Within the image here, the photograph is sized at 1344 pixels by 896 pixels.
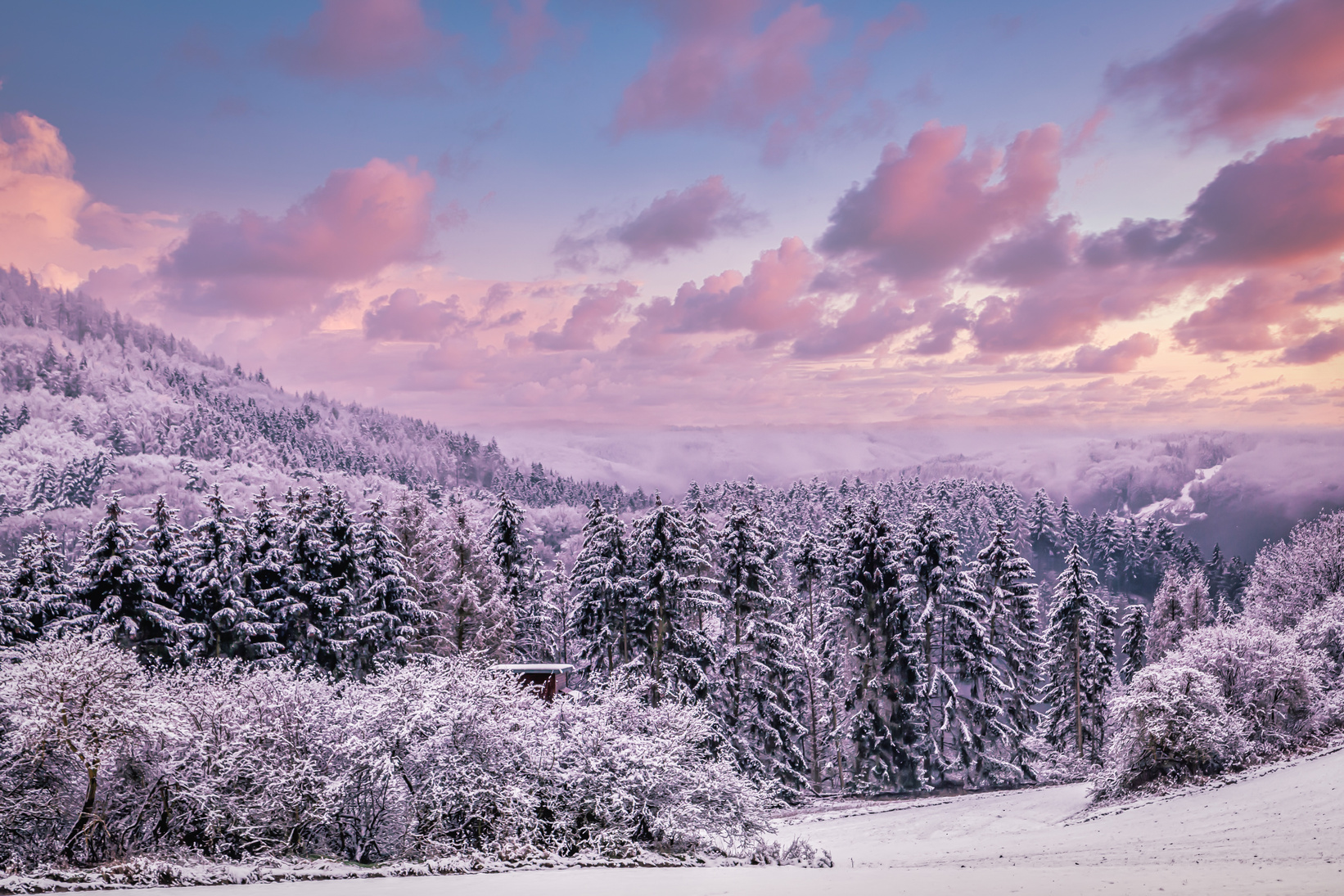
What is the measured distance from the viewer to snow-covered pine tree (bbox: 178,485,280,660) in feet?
106

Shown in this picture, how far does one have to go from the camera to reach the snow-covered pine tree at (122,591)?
29.9 metres

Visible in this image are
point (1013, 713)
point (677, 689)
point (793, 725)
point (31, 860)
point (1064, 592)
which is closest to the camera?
point (31, 860)

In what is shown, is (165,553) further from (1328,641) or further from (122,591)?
(1328,641)

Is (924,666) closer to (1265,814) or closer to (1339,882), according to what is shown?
(1265,814)

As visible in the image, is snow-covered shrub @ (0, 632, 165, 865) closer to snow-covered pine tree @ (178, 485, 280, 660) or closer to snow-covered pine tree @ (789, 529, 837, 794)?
snow-covered pine tree @ (178, 485, 280, 660)

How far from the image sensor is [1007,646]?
38.8 meters

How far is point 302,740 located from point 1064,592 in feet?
138

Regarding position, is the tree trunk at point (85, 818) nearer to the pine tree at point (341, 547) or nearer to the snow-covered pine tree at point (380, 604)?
the snow-covered pine tree at point (380, 604)

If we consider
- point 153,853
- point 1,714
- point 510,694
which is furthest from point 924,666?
point 1,714

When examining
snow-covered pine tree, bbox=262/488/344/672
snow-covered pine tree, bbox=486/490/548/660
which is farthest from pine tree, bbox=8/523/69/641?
snow-covered pine tree, bbox=486/490/548/660

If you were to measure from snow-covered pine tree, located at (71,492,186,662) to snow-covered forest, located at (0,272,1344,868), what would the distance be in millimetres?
111

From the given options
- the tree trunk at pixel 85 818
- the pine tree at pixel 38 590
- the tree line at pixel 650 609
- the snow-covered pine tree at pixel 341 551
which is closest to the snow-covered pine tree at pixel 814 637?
the tree line at pixel 650 609

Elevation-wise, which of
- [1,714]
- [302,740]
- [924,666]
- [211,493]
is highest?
[211,493]

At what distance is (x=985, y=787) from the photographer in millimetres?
35406
